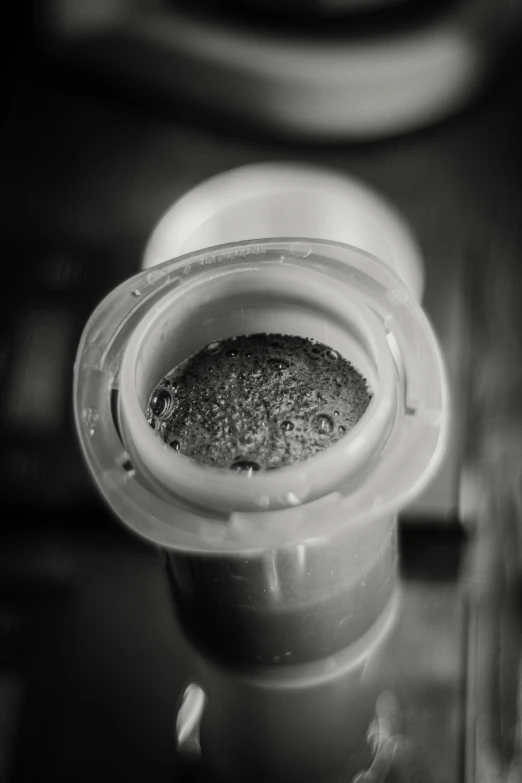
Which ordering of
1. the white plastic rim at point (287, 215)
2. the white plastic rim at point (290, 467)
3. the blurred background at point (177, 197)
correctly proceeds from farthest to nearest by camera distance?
the white plastic rim at point (287, 215) → the blurred background at point (177, 197) → the white plastic rim at point (290, 467)

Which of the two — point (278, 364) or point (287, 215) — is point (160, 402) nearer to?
point (278, 364)

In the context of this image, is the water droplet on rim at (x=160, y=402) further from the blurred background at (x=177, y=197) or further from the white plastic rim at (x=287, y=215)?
the white plastic rim at (x=287, y=215)

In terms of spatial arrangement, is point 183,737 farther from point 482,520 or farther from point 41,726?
point 482,520

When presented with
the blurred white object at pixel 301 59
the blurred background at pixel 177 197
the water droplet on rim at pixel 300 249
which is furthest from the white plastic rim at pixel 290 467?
the blurred white object at pixel 301 59

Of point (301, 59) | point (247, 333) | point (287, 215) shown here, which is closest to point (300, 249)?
point (247, 333)

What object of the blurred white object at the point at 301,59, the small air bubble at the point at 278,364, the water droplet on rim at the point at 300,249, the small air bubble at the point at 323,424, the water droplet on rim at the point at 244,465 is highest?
the blurred white object at the point at 301,59

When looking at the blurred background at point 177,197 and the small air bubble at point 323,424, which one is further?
the blurred background at point 177,197

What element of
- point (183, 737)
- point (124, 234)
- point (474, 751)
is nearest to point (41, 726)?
→ point (183, 737)

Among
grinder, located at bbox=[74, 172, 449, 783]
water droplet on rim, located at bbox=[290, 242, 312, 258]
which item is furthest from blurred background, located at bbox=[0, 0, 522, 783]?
water droplet on rim, located at bbox=[290, 242, 312, 258]
